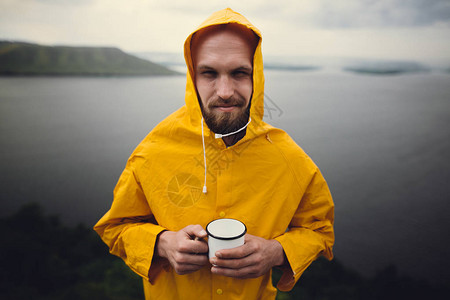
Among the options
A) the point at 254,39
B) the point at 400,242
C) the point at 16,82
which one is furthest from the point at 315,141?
the point at 16,82

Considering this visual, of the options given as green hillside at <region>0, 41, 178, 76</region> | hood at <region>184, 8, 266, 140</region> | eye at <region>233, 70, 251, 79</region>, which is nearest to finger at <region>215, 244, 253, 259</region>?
hood at <region>184, 8, 266, 140</region>

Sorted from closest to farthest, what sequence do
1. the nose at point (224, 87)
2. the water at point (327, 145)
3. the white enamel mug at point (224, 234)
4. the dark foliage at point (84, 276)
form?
the white enamel mug at point (224, 234) < the nose at point (224, 87) < the dark foliage at point (84, 276) < the water at point (327, 145)

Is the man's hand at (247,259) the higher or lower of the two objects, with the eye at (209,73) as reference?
lower

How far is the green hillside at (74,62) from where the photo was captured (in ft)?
16.6

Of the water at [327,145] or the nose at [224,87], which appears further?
the water at [327,145]

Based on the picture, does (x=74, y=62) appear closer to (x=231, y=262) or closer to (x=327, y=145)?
(x=231, y=262)

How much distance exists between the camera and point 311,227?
3.69 ft

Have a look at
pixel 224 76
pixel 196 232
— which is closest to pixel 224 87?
pixel 224 76

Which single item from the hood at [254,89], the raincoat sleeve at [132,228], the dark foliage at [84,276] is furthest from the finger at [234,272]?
the dark foliage at [84,276]

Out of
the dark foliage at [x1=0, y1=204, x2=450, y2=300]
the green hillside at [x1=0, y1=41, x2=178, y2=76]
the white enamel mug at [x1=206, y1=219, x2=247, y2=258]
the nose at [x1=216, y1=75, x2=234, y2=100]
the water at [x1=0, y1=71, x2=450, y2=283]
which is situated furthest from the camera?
the water at [x1=0, y1=71, x2=450, y2=283]

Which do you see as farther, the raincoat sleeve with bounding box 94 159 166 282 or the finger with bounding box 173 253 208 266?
the raincoat sleeve with bounding box 94 159 166 282

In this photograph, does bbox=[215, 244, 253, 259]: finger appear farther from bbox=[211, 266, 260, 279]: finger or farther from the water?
the water

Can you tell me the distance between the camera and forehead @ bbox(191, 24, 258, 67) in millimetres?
1000

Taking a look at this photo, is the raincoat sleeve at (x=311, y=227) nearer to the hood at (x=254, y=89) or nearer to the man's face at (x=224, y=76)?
the hood at (x=254, y=89)
